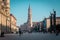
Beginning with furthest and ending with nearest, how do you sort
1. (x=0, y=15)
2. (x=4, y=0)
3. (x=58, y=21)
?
(x=58, y=21), (x=4, y=0), (x=0, y=15)

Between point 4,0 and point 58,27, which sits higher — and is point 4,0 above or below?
above

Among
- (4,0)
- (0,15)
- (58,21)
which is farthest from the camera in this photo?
(58,21)

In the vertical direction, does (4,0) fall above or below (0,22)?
above

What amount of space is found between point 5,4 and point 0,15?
23003mm

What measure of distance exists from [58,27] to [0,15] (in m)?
68.2

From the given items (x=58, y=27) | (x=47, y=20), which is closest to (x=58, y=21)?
(x=47, y=20)

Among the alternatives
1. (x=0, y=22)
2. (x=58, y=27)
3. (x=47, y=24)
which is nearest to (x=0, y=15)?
(x=0, y=22)

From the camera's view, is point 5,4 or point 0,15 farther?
point 5,4

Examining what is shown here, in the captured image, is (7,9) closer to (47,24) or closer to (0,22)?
(0,22)

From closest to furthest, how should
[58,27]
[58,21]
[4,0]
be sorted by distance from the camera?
1. [4,0]
2. [58,27]
3. [58,21]

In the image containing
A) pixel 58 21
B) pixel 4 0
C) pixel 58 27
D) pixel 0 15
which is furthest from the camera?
pixel 58 21

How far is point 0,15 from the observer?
220ft

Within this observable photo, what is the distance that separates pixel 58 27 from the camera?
12625cm

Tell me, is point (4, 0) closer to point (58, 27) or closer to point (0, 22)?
point (0, 22)
